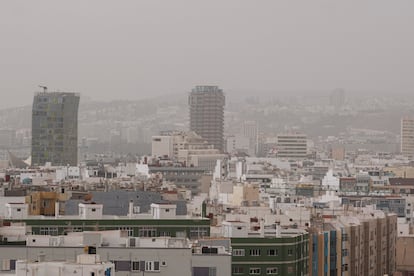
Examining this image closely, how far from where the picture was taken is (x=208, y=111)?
174000 millimetres

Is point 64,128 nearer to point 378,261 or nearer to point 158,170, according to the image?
point 158,170

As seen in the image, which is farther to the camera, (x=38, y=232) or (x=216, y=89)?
(x=216, y=89)

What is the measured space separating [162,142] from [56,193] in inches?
3776

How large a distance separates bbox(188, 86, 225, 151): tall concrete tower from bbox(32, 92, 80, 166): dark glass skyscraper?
52.4 meters

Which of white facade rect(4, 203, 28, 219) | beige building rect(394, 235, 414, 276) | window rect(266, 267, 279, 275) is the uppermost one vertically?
white facade rect(4, 203, 28, 219)

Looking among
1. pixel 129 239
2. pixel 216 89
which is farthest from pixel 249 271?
pixel 216 89

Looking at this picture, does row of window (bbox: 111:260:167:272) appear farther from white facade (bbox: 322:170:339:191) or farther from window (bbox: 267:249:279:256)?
white facade (bbox: 322:170:339:191)

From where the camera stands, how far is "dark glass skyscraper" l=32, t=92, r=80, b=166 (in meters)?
114

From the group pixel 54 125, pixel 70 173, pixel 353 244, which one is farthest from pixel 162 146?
pixel 353 244

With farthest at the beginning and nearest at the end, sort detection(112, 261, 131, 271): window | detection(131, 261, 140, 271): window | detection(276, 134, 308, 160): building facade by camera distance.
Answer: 1. detection(276, 134, 308, 160): building facade
2. detection(131, 261, 140, 271): window
3. detection(112, 261, 131, 271): window

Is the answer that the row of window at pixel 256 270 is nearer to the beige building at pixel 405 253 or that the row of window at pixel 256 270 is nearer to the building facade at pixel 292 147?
the beige building at pixel 405 253

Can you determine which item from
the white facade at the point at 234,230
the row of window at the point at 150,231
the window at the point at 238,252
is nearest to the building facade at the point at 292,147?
the white facade at the point at 234,230

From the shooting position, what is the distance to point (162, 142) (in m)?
134

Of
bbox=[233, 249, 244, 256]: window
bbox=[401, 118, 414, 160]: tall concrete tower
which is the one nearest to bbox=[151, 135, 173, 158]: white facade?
bbox=[401, 118, 414, 160]: tall concrete tower
